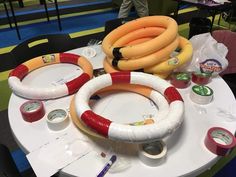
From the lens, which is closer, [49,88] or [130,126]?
[130,126]

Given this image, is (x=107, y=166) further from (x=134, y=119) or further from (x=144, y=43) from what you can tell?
(x=144, y=43)

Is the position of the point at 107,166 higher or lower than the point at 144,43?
lower

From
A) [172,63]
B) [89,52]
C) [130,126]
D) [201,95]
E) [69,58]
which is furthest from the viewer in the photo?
[89,52]

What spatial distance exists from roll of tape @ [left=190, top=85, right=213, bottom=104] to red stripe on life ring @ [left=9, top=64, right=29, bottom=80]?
2.67ft

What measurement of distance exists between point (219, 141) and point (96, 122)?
43cm

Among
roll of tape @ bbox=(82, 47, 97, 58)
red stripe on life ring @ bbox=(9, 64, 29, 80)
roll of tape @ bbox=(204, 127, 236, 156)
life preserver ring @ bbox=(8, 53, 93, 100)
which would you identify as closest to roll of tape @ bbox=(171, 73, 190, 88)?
roll of tape @ bbox=(204, 127, 236, 156)

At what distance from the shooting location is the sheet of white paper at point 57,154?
2.39ft

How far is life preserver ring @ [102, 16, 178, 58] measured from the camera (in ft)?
3.40

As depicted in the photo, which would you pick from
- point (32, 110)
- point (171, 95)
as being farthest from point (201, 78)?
point (32, 110)

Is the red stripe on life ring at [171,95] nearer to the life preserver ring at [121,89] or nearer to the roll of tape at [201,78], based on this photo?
the life preserver ring at [121,89]

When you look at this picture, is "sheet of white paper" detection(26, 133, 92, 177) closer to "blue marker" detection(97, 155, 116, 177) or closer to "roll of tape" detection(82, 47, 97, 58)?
"blue marker" detection(97, 155, 116, 177)

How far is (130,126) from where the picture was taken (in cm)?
73

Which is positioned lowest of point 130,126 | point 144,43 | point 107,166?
point 107,166

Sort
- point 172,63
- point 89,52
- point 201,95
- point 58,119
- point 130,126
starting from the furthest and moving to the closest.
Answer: point 89,52
point 172,63
point 201,95
point 58,119
point 130,126
